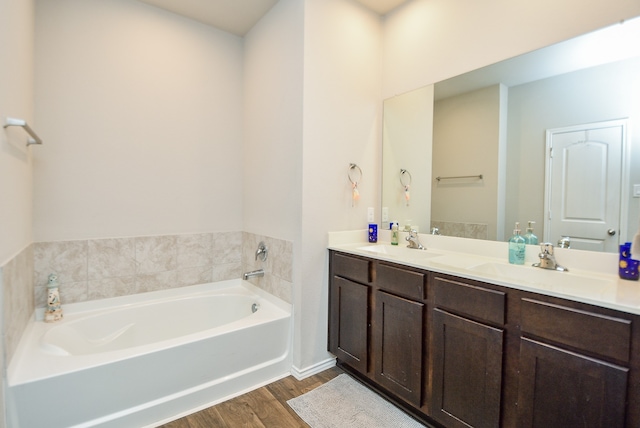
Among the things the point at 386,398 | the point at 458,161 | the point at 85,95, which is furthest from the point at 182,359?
→ the point at 458,161

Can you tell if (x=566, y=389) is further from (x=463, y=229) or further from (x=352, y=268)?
(x=352, y=268)

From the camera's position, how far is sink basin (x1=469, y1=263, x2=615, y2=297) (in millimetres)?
1211

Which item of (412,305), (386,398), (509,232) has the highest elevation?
(509,232)

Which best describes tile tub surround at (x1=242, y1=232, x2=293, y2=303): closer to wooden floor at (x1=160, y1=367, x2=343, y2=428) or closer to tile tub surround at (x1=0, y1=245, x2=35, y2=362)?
wooden floor at (x1=160, y1=367, x2=343, y2=428)

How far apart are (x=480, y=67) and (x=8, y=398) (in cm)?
295

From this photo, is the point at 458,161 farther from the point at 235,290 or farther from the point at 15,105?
the point at 15,105

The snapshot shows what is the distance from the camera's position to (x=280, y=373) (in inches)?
85.9

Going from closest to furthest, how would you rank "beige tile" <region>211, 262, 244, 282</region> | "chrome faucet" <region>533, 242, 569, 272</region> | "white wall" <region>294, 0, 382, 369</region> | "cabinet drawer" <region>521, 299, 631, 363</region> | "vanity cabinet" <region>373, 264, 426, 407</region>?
"cabinet drawer" <region>521, 299, 631, 363</region>
"chrome faucet" <region>533, 242, 569, 272</region>
"vanity cabinet" <region>373, 264, 426, 407</region>
"white wall" <region>294, 0, 382, 369</region>
"beige tile" <region>211, 262, 244, 282</region>

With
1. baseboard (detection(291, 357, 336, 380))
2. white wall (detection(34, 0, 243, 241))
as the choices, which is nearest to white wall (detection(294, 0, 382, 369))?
baseboard (detection(291, 357, 336, 380))

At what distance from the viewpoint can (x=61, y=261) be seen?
6.91ft

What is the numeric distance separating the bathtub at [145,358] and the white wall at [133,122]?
0.60 metres

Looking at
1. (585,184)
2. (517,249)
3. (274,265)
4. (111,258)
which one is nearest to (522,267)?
(517,249)

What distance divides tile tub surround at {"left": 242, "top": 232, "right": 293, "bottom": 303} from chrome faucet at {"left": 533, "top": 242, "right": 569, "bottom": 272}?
1491 millimetres

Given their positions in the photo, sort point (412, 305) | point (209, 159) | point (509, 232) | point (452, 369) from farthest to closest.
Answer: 1. point (209, 159)
2. point (509, 232)
3. point (412, 305)
4. point (452, 369)
